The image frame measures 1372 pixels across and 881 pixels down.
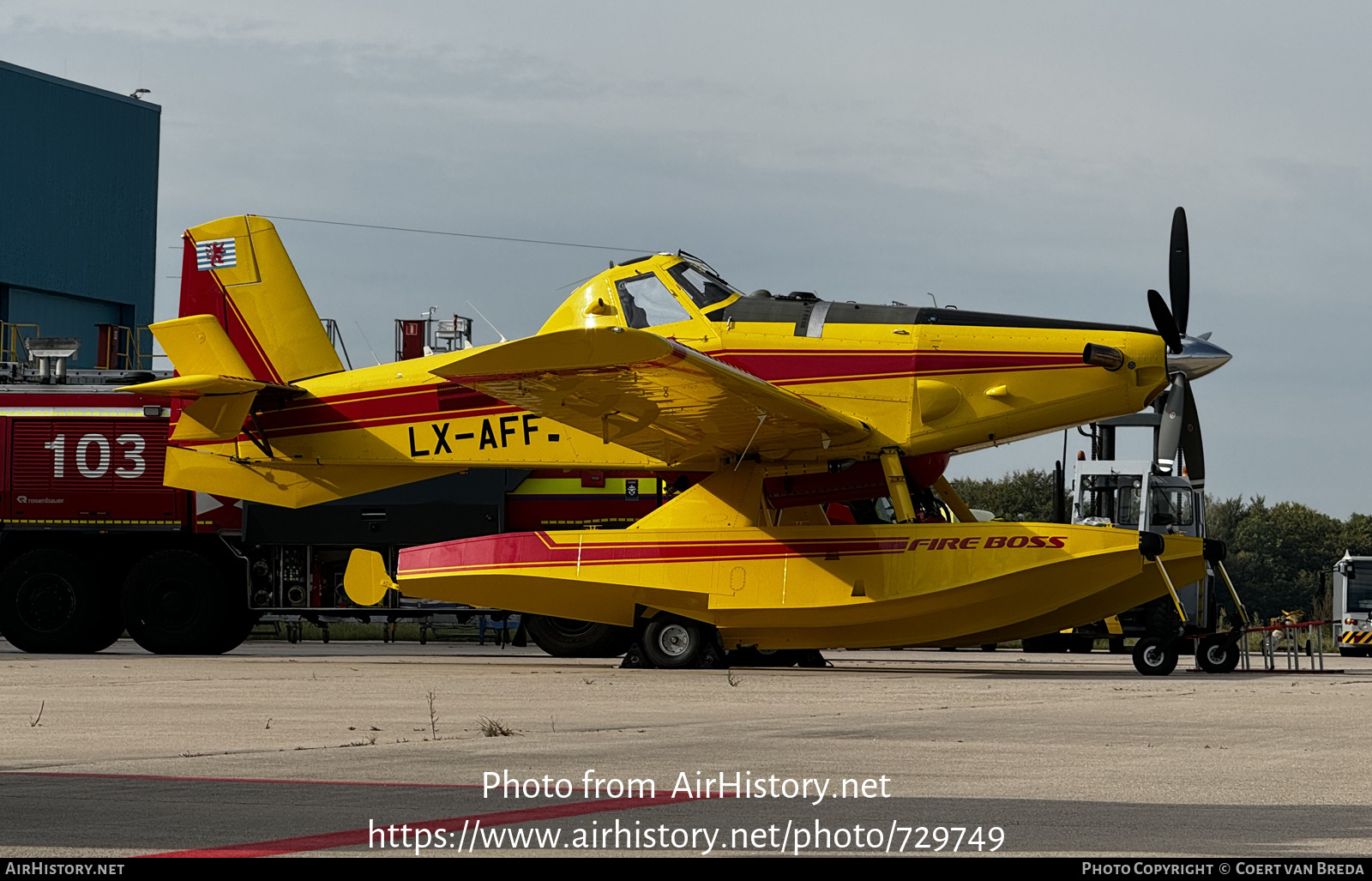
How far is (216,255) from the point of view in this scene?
19.8m

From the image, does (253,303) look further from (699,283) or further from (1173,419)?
(1173,419)

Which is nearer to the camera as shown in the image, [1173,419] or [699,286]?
[699,286]

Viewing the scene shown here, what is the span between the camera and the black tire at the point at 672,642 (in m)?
15.2

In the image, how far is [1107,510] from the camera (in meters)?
24.0

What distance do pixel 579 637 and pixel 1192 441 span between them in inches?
297

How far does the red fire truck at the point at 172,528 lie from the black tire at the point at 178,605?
1 centimetres

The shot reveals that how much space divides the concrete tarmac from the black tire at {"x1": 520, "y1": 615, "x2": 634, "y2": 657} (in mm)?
5526

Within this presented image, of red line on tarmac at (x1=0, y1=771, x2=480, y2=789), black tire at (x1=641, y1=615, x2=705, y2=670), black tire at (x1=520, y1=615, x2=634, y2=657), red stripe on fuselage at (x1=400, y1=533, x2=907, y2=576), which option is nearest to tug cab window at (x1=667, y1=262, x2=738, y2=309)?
red stripe on fuselage at (x1=400, y1=533, x2=907, y2=576)

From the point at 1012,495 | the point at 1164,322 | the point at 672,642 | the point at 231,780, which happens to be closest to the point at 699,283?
Result: the point at 672,642

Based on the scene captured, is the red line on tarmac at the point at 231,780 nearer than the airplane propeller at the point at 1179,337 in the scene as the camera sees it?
Yes

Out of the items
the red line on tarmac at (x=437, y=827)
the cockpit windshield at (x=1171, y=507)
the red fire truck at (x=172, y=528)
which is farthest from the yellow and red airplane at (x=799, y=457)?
the red line on tarmac at (x=437, y=827)

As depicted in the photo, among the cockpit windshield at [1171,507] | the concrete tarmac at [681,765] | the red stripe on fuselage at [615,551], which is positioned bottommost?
the concrete tarmac at [681,765]

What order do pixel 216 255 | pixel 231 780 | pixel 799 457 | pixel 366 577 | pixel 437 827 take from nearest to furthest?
pixel 437 827 < pixel 231 780 < pixel 799 457 < pixel 366 577 < pixel 216 255

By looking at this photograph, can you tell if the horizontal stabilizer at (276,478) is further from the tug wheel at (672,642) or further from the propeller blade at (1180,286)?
the propeller blade at (1180,286)
